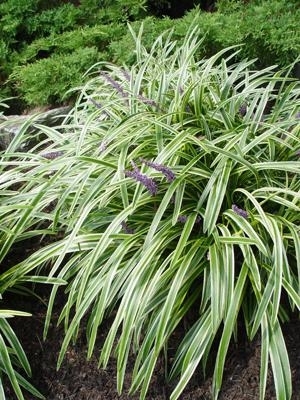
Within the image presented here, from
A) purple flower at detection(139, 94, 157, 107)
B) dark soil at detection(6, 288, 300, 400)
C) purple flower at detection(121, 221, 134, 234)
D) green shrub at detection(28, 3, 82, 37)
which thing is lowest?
dark soil at detection(6, 288, 300, 400)

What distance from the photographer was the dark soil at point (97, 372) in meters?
2.02

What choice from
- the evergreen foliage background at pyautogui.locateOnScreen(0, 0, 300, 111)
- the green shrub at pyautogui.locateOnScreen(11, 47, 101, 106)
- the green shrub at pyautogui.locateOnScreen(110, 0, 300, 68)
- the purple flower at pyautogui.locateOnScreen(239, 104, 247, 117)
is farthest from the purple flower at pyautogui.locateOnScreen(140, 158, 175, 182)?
the green shrub at pyautogui.locateOnScreen(11, 47, 101, 106)

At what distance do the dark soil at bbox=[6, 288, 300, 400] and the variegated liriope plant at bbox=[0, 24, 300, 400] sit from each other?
0.22ft

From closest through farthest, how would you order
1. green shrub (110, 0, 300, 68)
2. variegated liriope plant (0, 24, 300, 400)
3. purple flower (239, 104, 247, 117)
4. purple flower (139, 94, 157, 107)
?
variegated liriope plant (0, 24, 300, 400), purple flower (139, 94, 157, 107), purple flower (239, 104, 247, 117), green shrub (110, 0, 300, 68)

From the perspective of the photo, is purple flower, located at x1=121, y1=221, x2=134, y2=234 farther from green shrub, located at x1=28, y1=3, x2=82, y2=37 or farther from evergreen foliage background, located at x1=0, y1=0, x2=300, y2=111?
green shrub, located at x1=28, y1=3, x2=82, y2=37

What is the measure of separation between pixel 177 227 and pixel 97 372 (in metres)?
0.60

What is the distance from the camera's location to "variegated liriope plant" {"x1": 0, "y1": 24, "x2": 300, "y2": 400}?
196cm

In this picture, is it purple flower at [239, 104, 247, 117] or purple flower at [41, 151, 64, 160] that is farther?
purple flower at [239, 104, 247, 117]

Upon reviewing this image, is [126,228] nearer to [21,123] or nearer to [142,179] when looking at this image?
[142,179]

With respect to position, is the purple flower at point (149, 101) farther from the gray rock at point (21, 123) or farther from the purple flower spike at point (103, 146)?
the gray rock at point (21, 123)

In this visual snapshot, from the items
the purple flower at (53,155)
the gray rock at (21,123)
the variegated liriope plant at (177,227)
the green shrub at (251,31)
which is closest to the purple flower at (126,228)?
the variegated liriope plant at (177,227)

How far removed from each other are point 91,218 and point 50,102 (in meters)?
1.50

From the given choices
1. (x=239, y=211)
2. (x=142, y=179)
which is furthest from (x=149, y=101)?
(x=239, y=211)

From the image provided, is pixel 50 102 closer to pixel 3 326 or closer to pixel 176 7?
pixel 176 7
